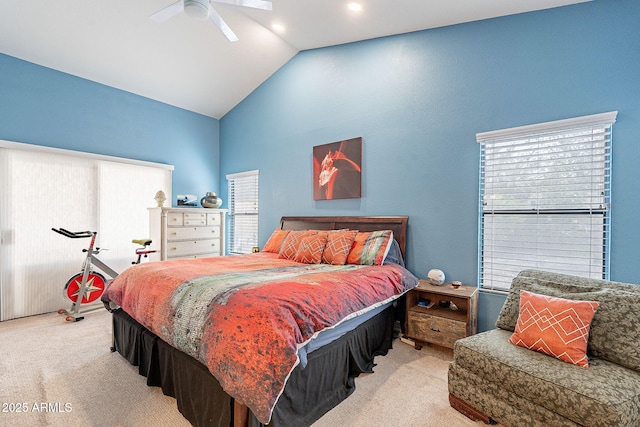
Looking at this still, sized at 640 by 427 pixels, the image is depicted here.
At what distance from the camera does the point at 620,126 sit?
2279mm

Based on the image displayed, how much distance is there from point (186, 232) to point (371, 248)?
2.97 meters

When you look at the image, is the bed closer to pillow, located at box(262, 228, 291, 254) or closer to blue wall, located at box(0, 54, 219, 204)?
pillow, located at box(262, 228, 291, 254)

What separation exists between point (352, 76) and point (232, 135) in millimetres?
2652

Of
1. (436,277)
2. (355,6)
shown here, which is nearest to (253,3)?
(355,6)

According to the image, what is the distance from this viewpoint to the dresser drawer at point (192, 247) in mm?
4330

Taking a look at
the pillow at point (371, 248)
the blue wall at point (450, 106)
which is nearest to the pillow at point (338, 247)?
the pillow at point (371, 248)

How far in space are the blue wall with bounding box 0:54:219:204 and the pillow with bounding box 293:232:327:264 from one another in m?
2.91

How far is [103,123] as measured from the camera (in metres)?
4.19

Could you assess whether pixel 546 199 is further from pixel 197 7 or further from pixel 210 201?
pixel 210 201

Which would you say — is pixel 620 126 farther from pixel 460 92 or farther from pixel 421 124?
pixel 421 124

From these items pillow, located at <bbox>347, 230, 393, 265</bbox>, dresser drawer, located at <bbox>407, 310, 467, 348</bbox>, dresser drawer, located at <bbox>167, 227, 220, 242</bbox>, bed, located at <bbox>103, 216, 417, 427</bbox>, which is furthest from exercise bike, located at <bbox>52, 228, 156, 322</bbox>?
dresser drawer, located at <bbox>407, 310, 467, 348</bbox>

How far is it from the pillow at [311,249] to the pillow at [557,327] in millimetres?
1887

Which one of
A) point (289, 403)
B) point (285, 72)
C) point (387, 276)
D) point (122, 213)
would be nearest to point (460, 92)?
point (387, 276)

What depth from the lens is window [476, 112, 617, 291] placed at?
237 centimetres
